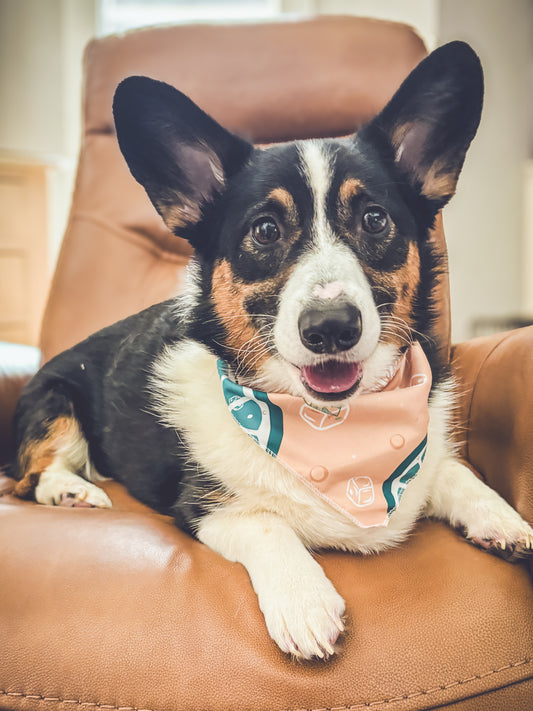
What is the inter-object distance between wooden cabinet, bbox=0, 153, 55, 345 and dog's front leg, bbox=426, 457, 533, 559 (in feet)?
9.68

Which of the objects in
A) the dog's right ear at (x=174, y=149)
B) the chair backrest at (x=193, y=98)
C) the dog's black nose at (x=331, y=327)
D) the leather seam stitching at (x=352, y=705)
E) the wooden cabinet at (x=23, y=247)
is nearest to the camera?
the leather seam stitching at (x=352, y=705)

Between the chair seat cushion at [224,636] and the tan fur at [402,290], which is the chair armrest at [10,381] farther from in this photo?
the tan fur at [402,290]

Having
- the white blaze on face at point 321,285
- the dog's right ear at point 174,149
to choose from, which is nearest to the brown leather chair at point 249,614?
the white blaze on face at point 321,285

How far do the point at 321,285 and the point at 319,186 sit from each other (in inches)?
9.2

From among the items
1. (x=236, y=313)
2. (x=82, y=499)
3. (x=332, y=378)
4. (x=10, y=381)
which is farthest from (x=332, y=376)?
(x=10, y=381)

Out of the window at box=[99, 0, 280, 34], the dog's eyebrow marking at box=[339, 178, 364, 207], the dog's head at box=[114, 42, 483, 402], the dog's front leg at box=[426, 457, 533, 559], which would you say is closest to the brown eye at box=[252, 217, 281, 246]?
the dog's head at box=[114, 42, 483, 402]

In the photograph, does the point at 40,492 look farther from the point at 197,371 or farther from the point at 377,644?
the point at 377,644

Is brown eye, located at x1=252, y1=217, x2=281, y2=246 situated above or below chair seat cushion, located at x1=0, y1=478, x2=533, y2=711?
above

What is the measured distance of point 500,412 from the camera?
3.78 ft

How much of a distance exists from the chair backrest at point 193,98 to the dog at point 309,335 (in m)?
0.64

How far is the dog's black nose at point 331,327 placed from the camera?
2.92ft

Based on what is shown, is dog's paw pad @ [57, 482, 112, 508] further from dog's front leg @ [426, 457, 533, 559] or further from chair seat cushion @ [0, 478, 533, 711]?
dog's front leg @ [426, 457, 533, 559]

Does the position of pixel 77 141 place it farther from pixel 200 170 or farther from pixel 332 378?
pixel 332 378

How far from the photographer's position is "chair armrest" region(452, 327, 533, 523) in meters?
1.03
